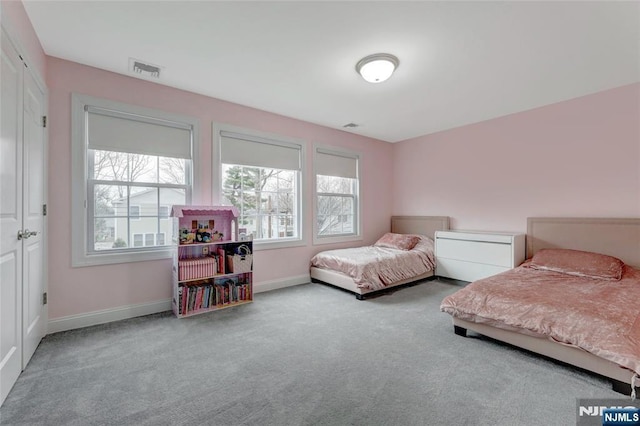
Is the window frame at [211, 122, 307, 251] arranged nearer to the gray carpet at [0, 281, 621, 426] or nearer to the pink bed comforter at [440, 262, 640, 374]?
the gray carpet at [0, 281, 621, 426]

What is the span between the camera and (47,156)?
8.27ft

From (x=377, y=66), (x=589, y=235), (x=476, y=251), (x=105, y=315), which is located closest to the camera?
(x=377, y=66)

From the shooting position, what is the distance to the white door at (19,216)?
5.38 ft

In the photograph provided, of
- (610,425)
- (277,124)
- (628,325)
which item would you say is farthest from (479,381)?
(277,124)

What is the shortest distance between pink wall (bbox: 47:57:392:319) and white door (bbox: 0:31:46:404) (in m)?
0.16

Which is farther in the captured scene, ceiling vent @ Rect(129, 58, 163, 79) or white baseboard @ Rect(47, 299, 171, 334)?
ceiling vent @ Rect(129, 58, 163, 79)

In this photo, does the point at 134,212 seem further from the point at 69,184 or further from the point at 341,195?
the point at 341,195

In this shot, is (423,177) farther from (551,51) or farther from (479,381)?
(479,381)

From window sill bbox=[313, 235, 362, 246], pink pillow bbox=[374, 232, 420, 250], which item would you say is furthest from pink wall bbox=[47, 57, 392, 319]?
pink pillow bbox=[374, 232, 420, 250]

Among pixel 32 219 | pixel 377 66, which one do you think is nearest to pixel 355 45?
Result: pixel 377 66

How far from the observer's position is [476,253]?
156 inches

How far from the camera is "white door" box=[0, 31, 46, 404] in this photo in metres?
1.64

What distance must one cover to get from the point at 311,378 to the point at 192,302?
5.87 ft

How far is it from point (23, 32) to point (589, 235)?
18.6ft
